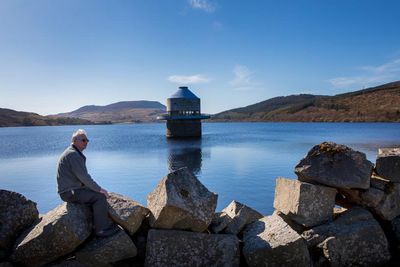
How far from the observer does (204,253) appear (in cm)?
589

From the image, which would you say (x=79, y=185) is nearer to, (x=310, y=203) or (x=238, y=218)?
(x=238, y=218)

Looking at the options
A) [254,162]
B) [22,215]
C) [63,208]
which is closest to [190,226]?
[63,208]

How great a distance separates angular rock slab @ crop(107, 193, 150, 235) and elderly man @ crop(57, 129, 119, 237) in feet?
0.41

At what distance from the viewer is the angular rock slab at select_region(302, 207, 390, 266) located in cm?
605

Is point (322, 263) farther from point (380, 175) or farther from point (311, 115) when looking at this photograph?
point (311, 115)

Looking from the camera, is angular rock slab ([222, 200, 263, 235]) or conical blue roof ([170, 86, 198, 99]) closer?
angular rock slab ([222, 200, 263, 235])

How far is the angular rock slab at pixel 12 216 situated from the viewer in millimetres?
5867

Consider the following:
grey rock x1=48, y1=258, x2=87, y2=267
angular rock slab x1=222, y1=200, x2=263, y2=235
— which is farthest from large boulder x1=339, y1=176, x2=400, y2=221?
grey rock x1=48, y1=258, x2=87, y2=267

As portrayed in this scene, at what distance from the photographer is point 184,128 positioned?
73.0 meters

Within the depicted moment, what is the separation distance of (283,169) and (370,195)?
68.0ft

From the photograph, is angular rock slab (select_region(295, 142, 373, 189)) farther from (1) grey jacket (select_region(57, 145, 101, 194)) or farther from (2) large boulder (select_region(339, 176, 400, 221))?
(1) grey jacket (select_region(57, 145, 101, 194))

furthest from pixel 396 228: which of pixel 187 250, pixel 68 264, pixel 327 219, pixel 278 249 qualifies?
pixel 68 264

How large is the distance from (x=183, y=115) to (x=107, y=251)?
2609 inches

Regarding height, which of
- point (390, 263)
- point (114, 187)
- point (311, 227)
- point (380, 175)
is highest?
point (380, 175)
